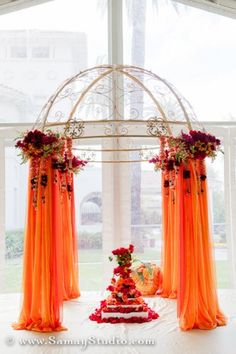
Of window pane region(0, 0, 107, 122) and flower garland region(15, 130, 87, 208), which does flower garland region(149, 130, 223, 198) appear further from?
window pane region(0, 0, 107, 122)

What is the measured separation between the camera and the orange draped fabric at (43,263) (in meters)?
4.57

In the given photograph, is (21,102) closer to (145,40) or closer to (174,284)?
(145,40)

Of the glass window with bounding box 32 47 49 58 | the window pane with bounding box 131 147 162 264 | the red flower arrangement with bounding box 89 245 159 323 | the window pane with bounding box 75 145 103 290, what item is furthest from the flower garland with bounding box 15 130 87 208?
the glass window with bounding box 32 47 49 58

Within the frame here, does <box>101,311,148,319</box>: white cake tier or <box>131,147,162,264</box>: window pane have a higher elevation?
<box>131,147,162,264</box>: window pane

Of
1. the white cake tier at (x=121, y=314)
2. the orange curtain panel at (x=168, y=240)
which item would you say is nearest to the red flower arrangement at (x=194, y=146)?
the orange curtain panel at (x=168, y=240)

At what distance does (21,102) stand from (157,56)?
212 cm

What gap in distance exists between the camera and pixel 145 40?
7441 mm

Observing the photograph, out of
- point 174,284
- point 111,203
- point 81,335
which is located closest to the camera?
point 81,335

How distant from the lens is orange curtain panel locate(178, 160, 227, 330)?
4.63m

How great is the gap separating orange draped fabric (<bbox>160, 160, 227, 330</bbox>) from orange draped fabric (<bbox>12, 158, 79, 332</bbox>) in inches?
45.0

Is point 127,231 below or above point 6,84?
below

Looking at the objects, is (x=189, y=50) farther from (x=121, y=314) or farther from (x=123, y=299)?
(x=121, y=314)

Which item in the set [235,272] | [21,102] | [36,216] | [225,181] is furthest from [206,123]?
[36,216]

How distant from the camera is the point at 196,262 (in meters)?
4.68
